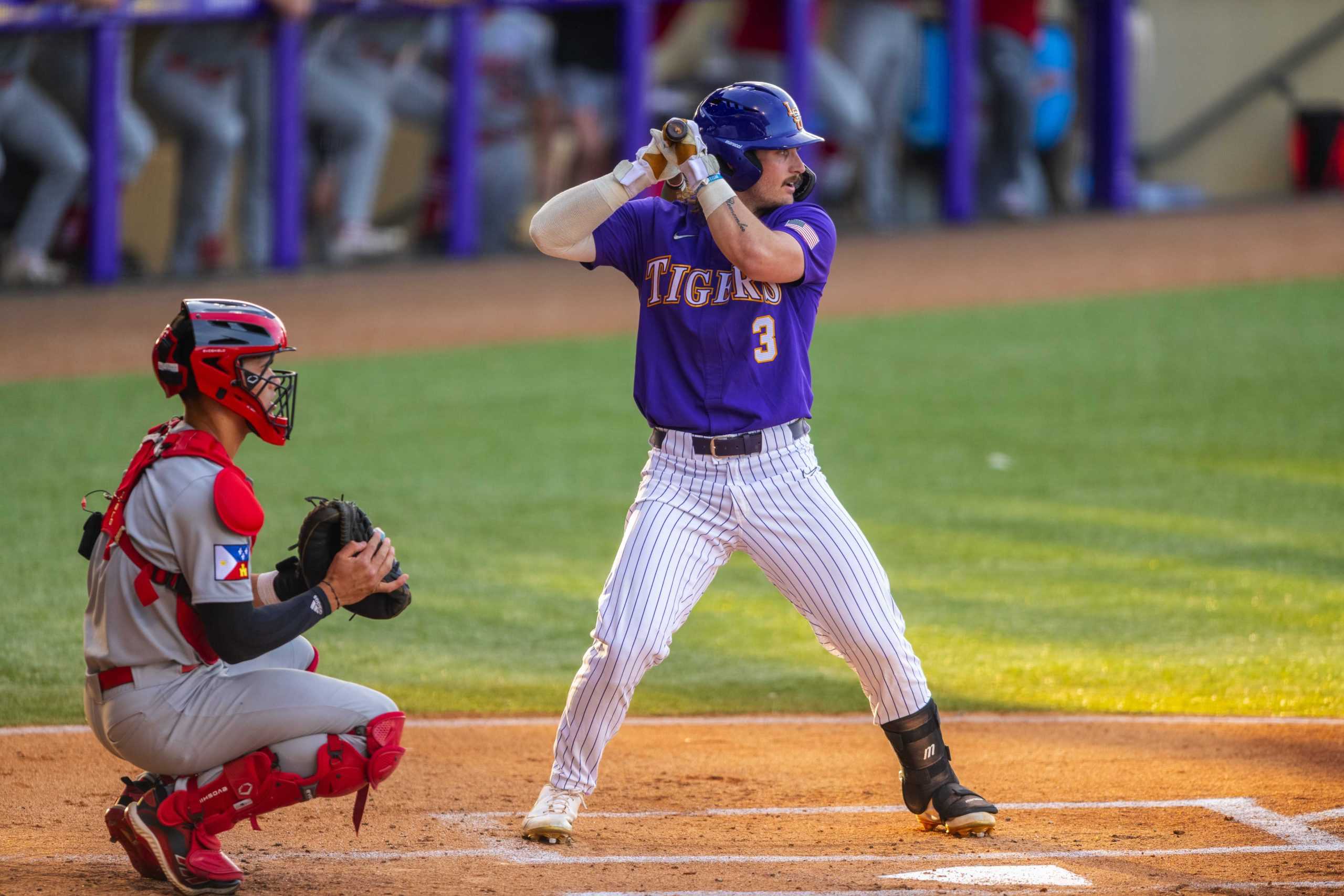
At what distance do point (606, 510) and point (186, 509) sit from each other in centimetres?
461

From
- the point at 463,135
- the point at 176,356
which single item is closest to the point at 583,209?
the point at 176,356

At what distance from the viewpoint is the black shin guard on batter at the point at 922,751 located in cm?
412

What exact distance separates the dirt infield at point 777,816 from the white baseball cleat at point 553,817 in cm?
4

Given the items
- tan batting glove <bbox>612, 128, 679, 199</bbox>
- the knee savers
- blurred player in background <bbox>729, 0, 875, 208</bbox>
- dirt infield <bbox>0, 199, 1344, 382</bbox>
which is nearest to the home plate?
the knee savers

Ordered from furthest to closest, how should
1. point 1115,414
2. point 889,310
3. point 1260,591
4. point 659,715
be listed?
point 889,310 → point 1115,414 → point 1260,591 → point 659,715

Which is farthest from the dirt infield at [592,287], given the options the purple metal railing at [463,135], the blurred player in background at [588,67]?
the blurred player in background at [588,67]

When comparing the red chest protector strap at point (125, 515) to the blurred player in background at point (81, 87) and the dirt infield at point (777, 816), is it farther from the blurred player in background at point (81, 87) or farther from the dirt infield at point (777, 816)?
the blurred player in background at point (81, 87)

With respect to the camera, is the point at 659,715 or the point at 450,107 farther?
the point at 450,107

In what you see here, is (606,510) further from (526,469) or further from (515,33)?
(515,33)

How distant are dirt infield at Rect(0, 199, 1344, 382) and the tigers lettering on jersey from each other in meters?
6.94

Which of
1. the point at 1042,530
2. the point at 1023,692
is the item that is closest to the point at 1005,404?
the point at 1042,530

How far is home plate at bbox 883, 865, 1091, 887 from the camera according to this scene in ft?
12.3

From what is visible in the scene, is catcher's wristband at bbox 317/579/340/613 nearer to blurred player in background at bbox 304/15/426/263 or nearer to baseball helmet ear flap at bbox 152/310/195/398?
baseball helmet ear flap at bbox 152/310/195/398

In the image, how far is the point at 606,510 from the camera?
26.1ft
